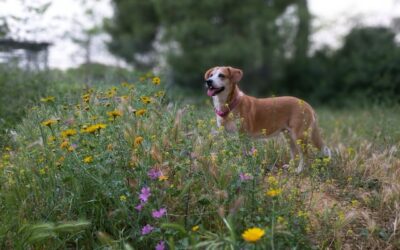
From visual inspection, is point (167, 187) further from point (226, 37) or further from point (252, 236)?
point (226, 37)

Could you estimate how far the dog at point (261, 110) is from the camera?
257 inches

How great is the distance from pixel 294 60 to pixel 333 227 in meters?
20.6

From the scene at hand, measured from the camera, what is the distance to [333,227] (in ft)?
12.6

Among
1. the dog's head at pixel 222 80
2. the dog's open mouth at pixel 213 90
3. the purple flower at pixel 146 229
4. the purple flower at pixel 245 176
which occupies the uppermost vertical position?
the dog's head at pixel 222 80

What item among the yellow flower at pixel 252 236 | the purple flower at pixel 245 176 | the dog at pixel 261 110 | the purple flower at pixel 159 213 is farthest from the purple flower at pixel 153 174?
the dog at pixel 261 110

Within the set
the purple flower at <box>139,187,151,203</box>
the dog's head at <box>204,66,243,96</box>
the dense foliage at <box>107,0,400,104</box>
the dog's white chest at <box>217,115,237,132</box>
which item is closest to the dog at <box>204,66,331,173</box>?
the dog's head at <box>204,66,243,96</box>

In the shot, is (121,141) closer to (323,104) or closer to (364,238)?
(364,238)

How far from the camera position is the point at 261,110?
673 cm

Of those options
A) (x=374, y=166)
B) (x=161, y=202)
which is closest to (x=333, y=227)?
(x=161, y=202)

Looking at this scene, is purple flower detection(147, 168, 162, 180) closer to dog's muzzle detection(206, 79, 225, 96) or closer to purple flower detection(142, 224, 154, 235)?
purple flower detection(142, 224, 154, 235)

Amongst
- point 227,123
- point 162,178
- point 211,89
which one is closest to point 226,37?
point 211,89

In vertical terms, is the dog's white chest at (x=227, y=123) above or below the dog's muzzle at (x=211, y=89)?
below

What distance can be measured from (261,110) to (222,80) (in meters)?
0.66

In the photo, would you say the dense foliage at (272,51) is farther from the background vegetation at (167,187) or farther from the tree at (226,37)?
the background vegetation at (167,187)
